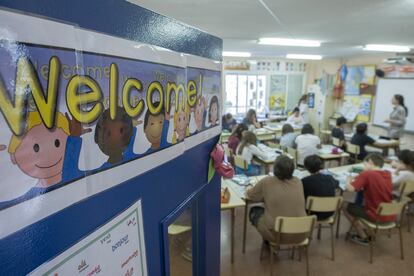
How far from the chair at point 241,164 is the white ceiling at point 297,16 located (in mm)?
1873

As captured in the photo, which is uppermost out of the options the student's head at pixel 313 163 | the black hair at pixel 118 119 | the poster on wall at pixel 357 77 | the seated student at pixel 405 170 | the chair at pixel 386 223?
the poster on wall at pixel 357 77

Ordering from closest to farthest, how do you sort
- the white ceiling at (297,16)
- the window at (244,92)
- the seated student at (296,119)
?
the white ceiling at (297,16) < the seated student at (296,119) < the window at (244,92)

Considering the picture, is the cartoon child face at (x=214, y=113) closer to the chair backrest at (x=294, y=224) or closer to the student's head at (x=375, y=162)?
the chair backrest at (x=294, y=224)

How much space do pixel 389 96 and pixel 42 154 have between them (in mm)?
8249

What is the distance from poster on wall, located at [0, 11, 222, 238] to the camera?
0.53 metres

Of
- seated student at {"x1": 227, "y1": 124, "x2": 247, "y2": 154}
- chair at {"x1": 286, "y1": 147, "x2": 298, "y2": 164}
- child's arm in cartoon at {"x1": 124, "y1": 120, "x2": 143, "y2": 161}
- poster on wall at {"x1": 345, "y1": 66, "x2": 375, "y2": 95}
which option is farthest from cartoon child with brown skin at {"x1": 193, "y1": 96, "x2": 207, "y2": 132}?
poster on wall at {"x1": 345, "y1": 66, "x2": 375, "y2": 95}

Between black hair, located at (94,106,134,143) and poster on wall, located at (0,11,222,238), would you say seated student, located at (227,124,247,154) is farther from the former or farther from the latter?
black hair, located at (94,106,134,143)

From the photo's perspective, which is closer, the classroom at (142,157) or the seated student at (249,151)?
the classroom at (142,157)

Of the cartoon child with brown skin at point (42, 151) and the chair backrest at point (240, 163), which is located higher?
the cartoon child with brown skin at point (42, 151)

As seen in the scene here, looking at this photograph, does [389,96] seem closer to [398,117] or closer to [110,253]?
[398,117]

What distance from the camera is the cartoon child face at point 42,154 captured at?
557mm

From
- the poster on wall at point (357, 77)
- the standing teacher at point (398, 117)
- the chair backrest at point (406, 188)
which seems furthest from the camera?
the poster on wall at point (357, 77)

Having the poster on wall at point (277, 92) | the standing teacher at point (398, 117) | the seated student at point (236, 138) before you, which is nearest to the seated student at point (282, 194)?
the seated student at point (236, 138)

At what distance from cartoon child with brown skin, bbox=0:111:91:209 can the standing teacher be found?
721cm
